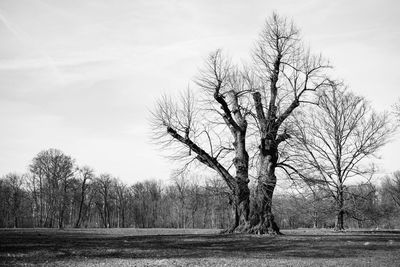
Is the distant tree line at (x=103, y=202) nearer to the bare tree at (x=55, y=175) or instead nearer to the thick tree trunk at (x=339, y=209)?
the bare tree at (x=55, y=175)

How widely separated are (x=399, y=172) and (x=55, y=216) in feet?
236

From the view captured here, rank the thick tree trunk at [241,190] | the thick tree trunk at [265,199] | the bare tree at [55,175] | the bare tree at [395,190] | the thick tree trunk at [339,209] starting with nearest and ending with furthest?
1. the thick tree trunk at [265,199]
2. the thick tree trunk at [241,190]
3. the thick tree trunk at [339,209]
4. the bare tree at [395,190]
5. the bare tree at [55,175]

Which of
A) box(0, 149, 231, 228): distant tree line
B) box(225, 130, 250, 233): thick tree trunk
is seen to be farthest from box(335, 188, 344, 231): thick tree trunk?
box(0, 149, 231, 228): distant tree line

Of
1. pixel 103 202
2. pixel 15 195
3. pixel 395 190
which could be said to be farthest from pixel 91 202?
pixel 395 190

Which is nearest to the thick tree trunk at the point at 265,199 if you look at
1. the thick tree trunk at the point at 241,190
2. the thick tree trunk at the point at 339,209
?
the thick tree trunk at the point at 241,190

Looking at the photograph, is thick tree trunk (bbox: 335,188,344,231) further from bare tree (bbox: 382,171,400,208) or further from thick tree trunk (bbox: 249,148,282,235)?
bare tree (bbox: 382,171,400,208)

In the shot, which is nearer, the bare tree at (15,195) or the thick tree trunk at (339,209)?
the thick tree trunk at (339,209)

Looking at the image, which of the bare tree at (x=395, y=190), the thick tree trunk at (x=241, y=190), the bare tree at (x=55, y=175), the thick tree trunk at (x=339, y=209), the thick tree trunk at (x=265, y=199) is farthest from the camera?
the bare tree at (x=55, y=175)

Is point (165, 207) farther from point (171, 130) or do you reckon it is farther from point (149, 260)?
point (149, 260)

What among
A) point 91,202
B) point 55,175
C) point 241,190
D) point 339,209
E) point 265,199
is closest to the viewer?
point 265,199

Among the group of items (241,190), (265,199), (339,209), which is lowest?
(339,209)

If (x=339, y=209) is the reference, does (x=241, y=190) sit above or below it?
above

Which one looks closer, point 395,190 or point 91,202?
point 395,190

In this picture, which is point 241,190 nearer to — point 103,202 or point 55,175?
point 55,175
